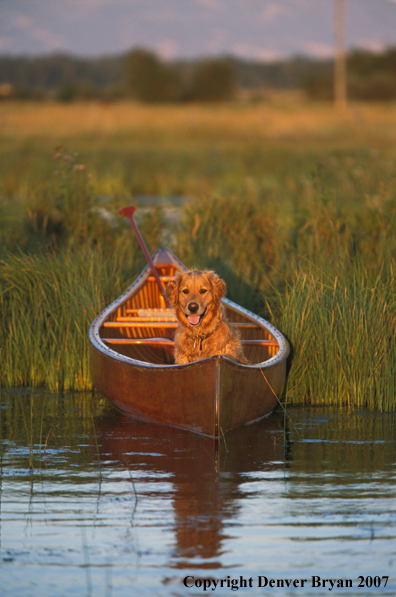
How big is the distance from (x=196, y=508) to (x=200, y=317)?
2.34m

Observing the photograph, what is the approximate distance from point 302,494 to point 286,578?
150 cm

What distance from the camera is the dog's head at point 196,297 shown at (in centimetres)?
831

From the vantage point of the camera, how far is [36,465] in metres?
7.61

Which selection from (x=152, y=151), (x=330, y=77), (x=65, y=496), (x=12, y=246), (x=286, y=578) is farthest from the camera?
(x=330, y=77)

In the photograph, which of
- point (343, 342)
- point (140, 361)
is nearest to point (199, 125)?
point (343, 342)

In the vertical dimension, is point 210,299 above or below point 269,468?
above

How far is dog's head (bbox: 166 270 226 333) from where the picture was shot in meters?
8.31

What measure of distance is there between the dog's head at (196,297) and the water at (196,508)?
Result: 111cm

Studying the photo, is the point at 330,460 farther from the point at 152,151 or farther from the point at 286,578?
the point at 152,151

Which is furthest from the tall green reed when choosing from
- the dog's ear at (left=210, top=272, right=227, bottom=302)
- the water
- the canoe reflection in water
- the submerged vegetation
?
the dog's ear at (left=210, top=272, right=227, bottom=302)

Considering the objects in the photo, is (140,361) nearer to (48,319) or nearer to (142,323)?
(142,323)

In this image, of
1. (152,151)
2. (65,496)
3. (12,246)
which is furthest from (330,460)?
(152,151)

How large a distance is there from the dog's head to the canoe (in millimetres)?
516

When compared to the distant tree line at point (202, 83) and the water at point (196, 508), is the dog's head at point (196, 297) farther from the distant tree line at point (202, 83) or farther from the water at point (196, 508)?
the distant tree line at point (202, 83)
